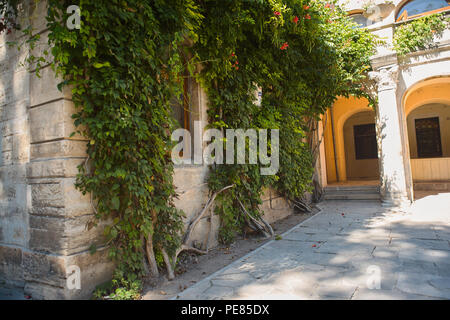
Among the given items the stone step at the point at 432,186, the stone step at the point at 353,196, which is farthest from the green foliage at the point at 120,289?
the stone step at the point at 432,186

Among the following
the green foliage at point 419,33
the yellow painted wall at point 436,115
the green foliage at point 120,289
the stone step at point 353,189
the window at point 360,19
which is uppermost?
the window at point 360,19

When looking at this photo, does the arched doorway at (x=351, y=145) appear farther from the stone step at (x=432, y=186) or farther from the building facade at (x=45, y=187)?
the building facade at (x=45, y=187)

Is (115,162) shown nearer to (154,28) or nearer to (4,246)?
(154,28)

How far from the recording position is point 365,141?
1323 cm

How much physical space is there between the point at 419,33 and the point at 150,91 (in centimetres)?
752

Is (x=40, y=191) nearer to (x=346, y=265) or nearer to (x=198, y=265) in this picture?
(x=198, y=265)

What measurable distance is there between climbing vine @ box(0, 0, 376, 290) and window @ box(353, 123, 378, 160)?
31.3 ft

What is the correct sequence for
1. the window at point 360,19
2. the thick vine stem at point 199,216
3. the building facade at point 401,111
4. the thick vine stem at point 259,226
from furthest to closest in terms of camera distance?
the window at point 360,19 < the building facade at point 401,111 < the thick vine stem at point 259,226 < the thick vine stem at point 199,216

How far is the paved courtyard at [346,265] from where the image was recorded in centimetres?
261

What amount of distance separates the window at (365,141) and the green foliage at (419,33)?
6357 mm

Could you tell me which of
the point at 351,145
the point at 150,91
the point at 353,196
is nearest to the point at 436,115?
the point at 351,145

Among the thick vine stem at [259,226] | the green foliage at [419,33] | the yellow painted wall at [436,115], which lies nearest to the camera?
the thick vine stem at [259,226]

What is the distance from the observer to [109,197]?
2.80 metres

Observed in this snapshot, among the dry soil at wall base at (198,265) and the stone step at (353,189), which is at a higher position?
the stone step at (353,189)
